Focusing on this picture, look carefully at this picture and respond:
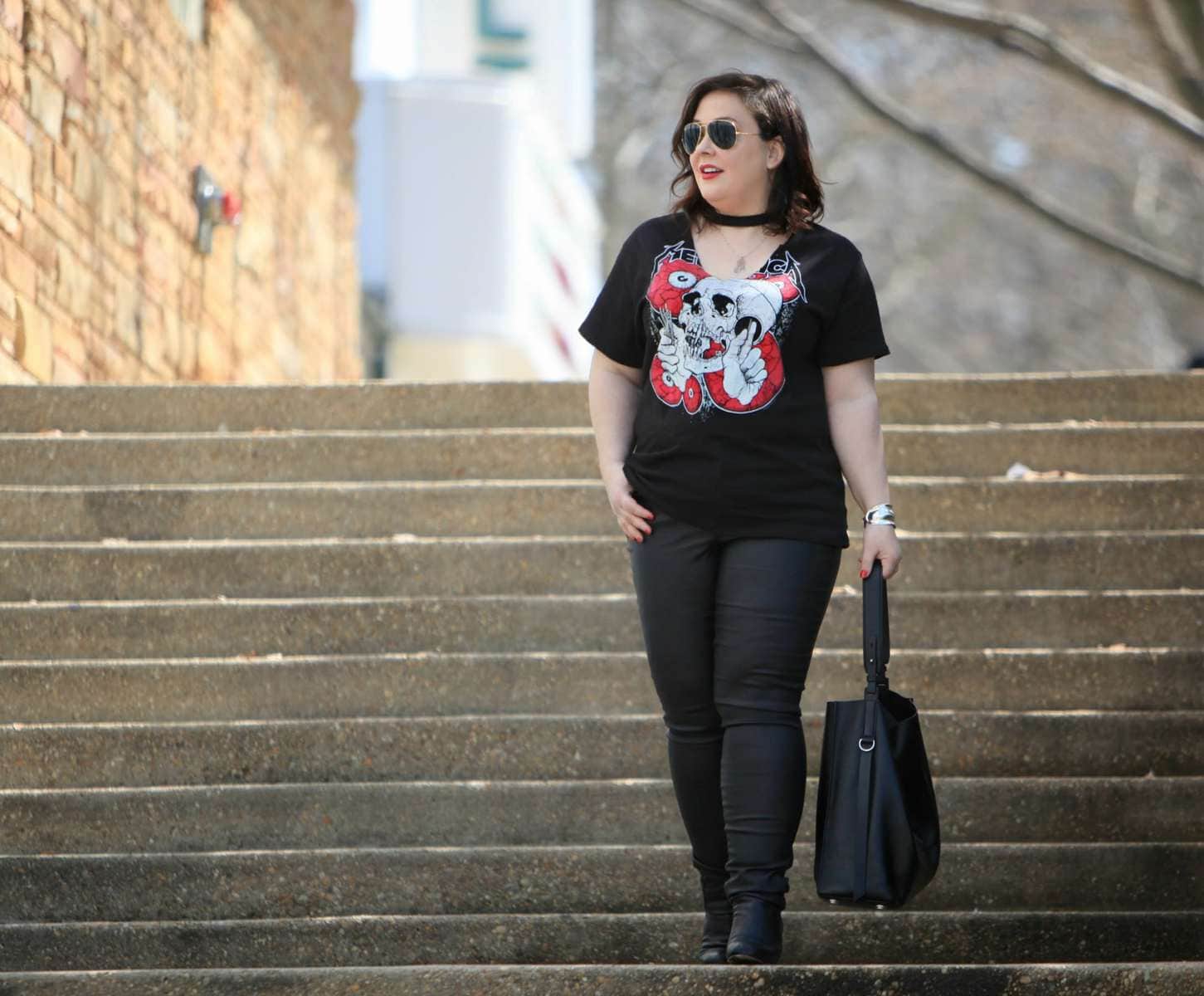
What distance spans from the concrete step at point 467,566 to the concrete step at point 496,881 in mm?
1355

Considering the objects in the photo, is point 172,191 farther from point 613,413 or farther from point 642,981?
point 642,981

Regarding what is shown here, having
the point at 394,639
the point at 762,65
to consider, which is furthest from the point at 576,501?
the point at 762,65

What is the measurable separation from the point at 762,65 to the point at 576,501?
72.2ft

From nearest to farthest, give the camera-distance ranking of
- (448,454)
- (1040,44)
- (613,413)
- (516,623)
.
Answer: (613,413) → (516,623) → (448,454) → (1040,44)

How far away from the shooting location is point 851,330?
405 cm

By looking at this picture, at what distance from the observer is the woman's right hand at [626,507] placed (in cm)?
407

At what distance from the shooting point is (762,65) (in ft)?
90.7

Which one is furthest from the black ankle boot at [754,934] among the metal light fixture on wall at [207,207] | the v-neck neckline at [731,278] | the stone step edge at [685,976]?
the metal light fixture on wall at [207,207]

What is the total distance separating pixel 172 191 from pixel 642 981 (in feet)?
23.0

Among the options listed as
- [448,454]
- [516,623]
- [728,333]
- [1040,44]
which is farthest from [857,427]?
[1040,44]

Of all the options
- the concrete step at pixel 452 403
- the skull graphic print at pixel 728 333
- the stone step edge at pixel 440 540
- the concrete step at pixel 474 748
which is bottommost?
the concrete step at pixel 474 748

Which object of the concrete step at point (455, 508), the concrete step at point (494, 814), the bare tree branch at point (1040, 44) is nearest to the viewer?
the concrete step at point (494, 814)

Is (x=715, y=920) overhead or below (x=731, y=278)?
below

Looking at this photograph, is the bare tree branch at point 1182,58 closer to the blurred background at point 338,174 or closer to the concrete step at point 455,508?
the blurred background at point 338,174
